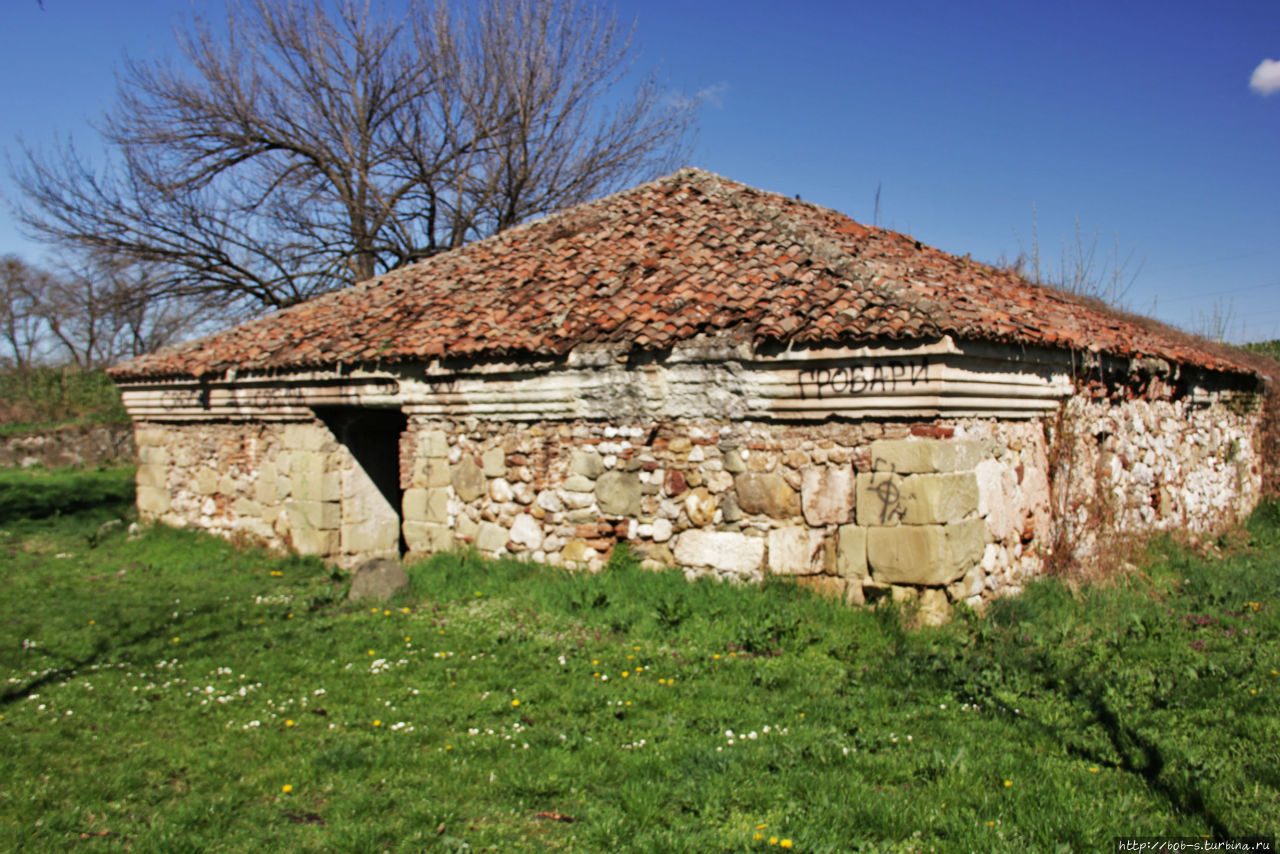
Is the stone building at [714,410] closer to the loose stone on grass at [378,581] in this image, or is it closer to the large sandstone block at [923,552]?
the large sandstone block at [923,552]

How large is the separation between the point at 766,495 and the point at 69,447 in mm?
19664

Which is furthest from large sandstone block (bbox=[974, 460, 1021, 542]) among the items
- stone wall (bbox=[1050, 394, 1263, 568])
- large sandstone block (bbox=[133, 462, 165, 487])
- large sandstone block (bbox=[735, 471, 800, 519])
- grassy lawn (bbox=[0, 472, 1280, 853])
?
large sandstone block (bbox=[133, 462, 165, 487])

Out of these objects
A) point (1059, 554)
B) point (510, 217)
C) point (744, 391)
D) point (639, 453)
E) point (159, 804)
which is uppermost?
point (510, 217)

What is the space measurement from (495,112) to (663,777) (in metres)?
16.2

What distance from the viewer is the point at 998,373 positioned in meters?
6.28

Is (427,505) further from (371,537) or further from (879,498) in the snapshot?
(879,498)

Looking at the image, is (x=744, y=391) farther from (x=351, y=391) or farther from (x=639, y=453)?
(x=351, y=391)

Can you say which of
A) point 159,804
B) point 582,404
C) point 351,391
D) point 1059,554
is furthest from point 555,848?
point 351,391

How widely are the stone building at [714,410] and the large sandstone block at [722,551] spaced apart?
17 mm

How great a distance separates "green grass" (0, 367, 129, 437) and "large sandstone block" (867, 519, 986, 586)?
2058cm

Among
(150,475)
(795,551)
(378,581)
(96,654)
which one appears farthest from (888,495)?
(150,475)

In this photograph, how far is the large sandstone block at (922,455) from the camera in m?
5.82

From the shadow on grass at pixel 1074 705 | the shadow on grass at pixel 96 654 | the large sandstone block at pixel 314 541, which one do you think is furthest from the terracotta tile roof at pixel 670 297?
the shadow on grass at pixel 96 654

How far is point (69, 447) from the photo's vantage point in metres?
19.8
